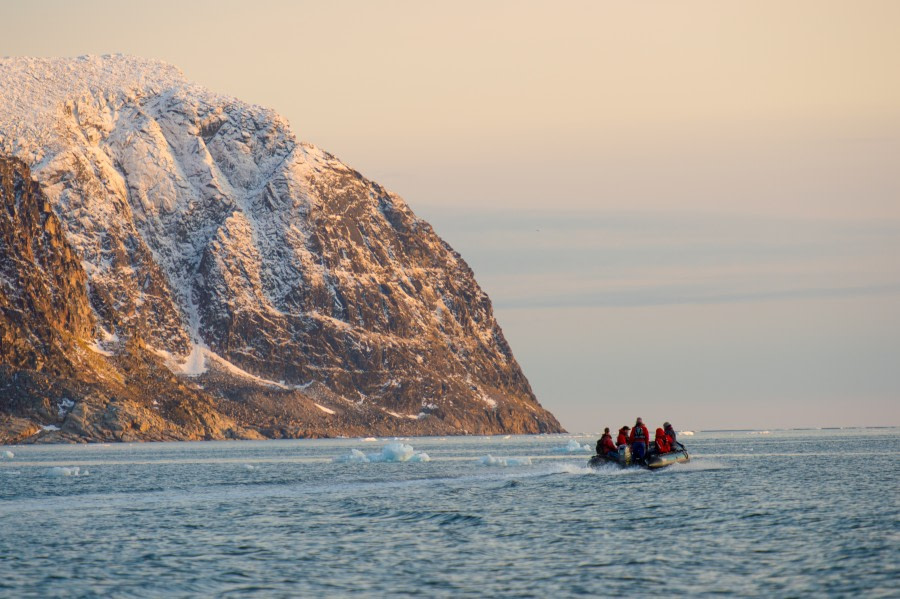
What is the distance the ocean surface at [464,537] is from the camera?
151 feet

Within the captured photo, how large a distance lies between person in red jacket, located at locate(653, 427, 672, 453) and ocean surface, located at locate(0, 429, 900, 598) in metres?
2.42

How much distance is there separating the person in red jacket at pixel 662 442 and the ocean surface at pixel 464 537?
2.42 metres

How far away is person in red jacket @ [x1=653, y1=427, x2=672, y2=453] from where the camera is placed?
10312cm

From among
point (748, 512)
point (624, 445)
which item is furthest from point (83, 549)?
point (624, 445)

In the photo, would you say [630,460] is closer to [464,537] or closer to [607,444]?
[607,444]

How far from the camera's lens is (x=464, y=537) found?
5934 cm

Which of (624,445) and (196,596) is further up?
(624,445)

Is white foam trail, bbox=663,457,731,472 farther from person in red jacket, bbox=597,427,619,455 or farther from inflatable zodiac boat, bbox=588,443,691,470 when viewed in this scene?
person in red jacket, bbox=597,427,619,455

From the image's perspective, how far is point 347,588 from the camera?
4578cm

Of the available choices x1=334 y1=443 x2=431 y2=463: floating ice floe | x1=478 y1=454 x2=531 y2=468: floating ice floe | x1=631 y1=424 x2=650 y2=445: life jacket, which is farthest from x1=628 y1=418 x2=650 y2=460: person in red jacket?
x1=334 y1=443 x2=431 y2=463: floating ice floe

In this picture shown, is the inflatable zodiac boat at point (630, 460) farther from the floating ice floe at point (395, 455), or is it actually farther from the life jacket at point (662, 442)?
the floating ice floe at point (395, 455)

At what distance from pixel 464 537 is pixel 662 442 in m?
47.2

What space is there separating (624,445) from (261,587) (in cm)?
5948

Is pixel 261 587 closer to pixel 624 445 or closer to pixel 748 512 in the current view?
pixel 748 512
